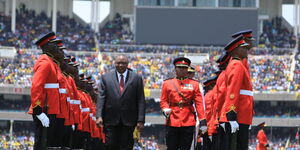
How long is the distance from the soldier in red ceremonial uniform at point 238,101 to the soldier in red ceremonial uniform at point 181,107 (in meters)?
1.43

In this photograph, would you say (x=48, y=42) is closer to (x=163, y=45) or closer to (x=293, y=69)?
(x=293, y=69)

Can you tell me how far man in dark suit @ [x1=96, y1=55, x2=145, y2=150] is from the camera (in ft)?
40.9

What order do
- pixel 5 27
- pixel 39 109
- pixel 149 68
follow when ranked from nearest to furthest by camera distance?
pixel 39 109 < pixel 149 68 < pixel 5 27

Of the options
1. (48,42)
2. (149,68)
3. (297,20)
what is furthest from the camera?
(297,20)

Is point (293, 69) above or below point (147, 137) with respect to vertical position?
above

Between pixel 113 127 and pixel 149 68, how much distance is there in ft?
147

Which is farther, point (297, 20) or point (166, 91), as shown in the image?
point (297, 20)

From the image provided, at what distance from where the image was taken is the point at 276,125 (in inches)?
2100

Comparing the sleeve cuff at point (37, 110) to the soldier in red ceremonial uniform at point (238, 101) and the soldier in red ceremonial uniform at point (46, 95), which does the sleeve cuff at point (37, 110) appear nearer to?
the soldier in red ceremonial uniform at point (46, 95)

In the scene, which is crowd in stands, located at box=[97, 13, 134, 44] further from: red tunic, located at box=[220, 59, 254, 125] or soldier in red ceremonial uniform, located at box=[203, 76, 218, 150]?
red tunic, located at box=[220, 59, 254, 125]

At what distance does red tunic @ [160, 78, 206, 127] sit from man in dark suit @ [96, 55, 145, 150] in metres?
0.77

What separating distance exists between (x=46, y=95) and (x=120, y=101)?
137 centimetres

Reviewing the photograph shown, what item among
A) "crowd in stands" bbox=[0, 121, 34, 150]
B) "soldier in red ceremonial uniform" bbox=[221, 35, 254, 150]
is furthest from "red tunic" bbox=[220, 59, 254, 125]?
"crowd in stands" bbox=[0, 121, 34, 150]

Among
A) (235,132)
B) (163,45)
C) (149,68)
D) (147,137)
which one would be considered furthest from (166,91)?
(163,45)
